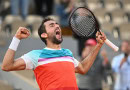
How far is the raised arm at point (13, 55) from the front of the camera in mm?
4156

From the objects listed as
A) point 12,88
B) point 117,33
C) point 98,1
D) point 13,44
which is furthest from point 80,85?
point 98,1

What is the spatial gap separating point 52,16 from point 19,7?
2.71 ft

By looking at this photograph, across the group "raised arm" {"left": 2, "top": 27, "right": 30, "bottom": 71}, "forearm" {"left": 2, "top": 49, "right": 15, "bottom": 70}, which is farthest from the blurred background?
"forearm" {"left": 2, "top": 49, "right": 15, "bottom": 70}

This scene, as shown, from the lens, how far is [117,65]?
8062 millimetres

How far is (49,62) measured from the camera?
443 cm

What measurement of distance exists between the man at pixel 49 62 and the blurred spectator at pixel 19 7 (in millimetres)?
6493

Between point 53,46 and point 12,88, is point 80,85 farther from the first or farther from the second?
point 53,46

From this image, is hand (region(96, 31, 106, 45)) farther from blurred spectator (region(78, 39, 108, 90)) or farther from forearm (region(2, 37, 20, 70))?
blurred spectator (region(78, 39, 108, 90))

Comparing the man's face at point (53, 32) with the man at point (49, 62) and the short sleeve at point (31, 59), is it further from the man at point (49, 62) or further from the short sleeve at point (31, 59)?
the short sleeve at point (31, 59)

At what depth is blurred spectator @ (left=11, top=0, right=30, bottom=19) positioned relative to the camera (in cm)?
1104

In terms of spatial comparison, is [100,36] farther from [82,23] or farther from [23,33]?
[23,33]

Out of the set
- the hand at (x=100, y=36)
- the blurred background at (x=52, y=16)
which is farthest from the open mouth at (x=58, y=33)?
the blurred background at (x=52, y=16)

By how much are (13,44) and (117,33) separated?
784 cm

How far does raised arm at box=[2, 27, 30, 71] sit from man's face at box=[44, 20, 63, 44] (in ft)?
1.20
